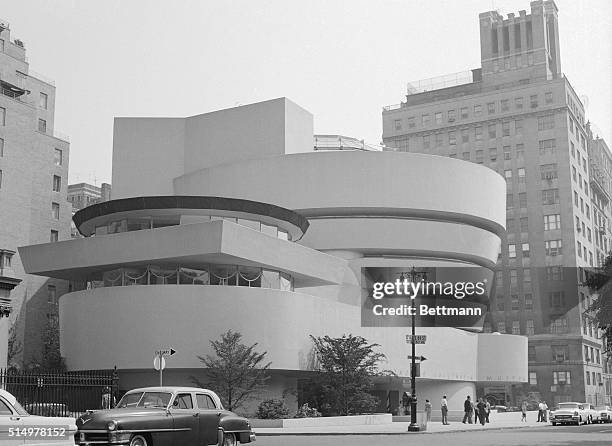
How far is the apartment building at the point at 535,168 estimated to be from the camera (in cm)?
11050

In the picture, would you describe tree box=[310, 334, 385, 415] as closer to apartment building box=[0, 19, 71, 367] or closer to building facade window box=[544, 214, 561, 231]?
apartment building box=[0, 19, 71, 367]

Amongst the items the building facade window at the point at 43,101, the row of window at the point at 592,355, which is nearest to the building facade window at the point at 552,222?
the row of window at the point at 592,355

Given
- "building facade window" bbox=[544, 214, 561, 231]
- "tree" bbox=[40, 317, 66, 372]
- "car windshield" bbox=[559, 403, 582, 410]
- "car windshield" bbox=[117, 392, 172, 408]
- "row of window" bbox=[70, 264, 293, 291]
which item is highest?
"building facade window" bbox=[544, 214, 561, 231]

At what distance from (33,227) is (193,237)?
36.1 m

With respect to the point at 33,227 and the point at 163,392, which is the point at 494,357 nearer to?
the point at 33,227

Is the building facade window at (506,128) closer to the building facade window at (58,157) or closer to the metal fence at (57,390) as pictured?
the building facade window at (58,157)

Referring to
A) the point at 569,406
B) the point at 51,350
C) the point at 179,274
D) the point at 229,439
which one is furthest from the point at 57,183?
the point at 229,439

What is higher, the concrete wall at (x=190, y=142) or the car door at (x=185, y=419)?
the concrete wall at (x=190, y=142)

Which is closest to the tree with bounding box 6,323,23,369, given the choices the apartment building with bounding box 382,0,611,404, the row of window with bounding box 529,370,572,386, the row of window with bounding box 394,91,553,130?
the apartment building with bounding box 382,0,611,404

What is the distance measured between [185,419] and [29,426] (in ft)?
14.3

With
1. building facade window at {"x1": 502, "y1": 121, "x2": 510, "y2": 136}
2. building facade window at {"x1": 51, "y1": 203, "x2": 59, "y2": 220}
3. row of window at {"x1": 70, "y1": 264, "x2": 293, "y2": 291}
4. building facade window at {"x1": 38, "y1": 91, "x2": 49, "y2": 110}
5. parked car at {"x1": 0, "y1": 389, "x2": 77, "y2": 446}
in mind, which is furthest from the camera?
building facade window at {"x1": 502, "y1": 121, "x2": 510, "y2": 136}

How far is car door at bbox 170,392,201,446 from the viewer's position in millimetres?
18938

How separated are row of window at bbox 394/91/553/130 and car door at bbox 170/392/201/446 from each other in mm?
109142

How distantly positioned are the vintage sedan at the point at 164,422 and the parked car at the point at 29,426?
1072 millimetres
